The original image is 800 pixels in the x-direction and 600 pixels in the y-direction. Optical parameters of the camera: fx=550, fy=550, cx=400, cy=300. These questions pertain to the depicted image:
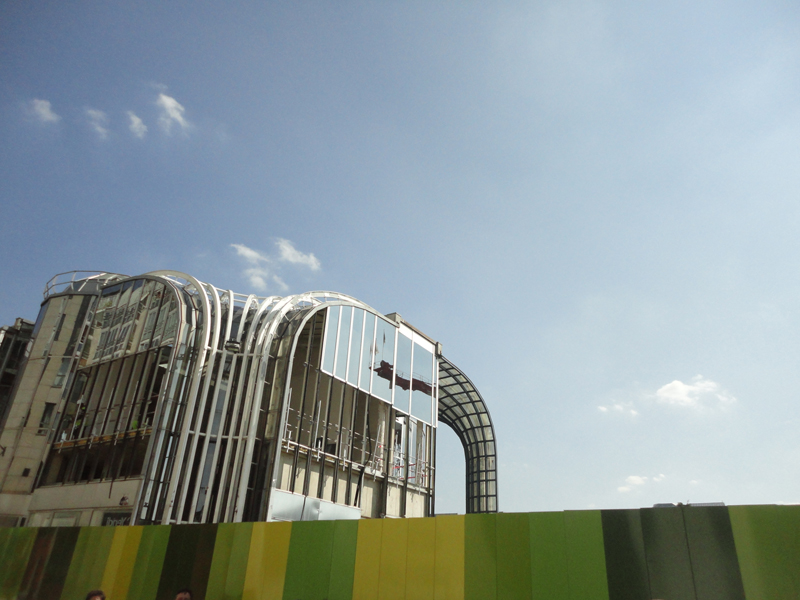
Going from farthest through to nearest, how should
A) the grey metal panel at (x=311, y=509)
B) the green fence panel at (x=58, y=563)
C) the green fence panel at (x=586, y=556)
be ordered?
the grey metal panel at (x=311, y=509), the green fence panel at (x=58, y=563), the green fence panel at (x=586, y=556)

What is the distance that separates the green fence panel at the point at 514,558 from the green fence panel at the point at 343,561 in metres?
2.51

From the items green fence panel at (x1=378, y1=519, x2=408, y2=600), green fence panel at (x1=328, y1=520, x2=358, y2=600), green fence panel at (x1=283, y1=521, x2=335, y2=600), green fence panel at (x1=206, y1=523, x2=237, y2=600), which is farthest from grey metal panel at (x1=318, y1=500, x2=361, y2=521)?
green fence panel at (x1=378, y1=519, x2=408, y2=600)

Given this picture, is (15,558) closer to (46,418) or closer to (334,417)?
(46,418)

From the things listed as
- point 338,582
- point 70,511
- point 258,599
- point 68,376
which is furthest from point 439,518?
point 68,376

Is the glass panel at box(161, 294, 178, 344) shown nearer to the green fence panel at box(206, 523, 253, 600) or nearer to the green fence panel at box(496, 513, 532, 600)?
the green fence panel at box(206, 523, 253, 600)

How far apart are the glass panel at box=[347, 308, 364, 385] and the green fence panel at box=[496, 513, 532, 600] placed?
17354 millimetres

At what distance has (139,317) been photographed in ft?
80.2

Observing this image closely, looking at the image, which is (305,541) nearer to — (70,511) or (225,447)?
(225,447)

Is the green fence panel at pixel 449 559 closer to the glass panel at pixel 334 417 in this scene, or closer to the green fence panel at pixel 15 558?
the green fence panel at pixel 15 558

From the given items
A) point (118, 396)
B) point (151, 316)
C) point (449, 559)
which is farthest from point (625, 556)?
point (151, 316)

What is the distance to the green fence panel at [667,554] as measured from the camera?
645 cm

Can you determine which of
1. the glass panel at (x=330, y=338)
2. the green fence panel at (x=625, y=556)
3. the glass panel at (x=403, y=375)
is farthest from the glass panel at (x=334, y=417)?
the green fence panel at (x=625, y=556)

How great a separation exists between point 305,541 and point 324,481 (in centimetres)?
1391

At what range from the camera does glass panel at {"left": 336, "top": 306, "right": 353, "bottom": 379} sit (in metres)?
24.3
